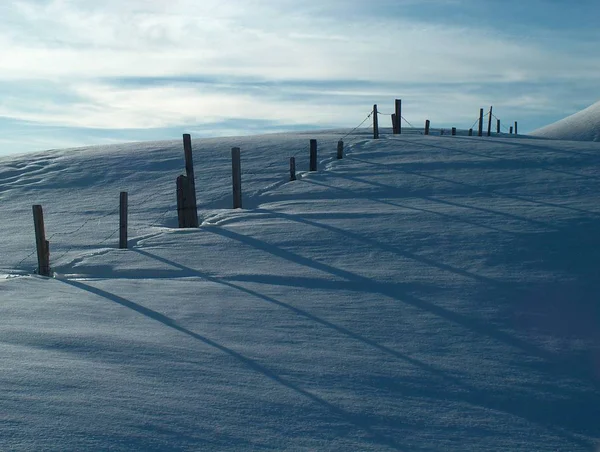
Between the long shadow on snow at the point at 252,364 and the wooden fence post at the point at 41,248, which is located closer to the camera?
the long shadow on snow at the point at 252,364

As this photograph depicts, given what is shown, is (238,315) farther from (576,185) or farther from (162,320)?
(576,185)

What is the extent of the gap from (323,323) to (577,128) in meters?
69.9

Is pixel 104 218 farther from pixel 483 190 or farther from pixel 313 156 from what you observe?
pixel 483 190

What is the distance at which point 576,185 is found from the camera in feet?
43.4

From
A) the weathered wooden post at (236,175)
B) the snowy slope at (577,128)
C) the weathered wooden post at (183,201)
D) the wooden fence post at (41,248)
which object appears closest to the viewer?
the wooden fence post at (41,248)

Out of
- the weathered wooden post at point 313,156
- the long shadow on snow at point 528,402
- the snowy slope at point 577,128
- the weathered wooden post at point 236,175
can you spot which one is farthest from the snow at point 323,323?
the snowy slope at point 577,128

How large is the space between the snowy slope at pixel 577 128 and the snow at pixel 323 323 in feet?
182

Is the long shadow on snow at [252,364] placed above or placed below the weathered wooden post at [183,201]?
below

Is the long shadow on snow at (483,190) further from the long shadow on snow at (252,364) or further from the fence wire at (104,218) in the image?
the long shadow on snow at (252,364)

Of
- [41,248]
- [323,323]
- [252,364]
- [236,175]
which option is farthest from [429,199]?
[252,364]

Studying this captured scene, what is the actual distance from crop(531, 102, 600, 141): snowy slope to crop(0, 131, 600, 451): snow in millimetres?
55538

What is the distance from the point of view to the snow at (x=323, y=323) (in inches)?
170

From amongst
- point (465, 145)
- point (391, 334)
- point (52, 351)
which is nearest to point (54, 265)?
point (52, 351)

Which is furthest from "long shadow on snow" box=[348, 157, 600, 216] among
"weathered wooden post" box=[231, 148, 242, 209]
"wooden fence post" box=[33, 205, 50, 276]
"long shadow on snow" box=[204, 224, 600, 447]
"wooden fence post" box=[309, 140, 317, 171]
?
"wooden fence post" box=[33, 205, 50, 276]
